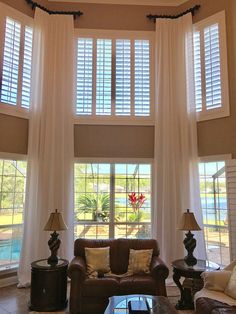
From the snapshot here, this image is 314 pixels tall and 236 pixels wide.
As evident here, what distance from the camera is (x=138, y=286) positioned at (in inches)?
148

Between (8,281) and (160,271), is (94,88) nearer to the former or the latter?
(160,271)

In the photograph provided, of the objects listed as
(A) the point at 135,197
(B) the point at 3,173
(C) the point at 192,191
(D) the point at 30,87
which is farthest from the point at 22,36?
(C) the point at 192,191

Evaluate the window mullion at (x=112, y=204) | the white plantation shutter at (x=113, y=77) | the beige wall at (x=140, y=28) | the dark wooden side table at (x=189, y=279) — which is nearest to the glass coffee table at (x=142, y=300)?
the dark wooden side table at (x=189, y=279)

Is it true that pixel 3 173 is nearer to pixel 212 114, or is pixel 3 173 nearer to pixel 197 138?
pixel 197 138

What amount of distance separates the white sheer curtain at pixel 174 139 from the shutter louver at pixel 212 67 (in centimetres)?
31

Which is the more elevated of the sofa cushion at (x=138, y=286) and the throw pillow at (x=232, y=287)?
the throw pillow at (x=232, y=287)

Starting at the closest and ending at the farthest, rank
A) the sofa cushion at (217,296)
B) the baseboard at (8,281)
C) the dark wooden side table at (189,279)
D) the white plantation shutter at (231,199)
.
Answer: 1. the sofa cushion at (217,296)
2. the dark wooden side table at (189,279)
3. the white plantation shutter at (231,199)
4. the baseboard at (8,281)

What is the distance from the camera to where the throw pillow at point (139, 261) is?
4.14 metres

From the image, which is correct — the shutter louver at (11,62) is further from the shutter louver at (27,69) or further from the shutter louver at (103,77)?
the shutter louver at (103,77)

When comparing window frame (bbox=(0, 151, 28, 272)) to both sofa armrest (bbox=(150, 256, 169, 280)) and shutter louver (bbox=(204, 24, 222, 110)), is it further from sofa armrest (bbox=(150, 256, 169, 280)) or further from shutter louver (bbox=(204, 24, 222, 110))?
shutter louver (bbox=(204, 24, 222, 110))

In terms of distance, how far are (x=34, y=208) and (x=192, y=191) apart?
2.91 m

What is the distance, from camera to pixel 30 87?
540cm

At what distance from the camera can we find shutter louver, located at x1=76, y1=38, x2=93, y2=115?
5707mm

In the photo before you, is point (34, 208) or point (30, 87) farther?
point (30, 87)
